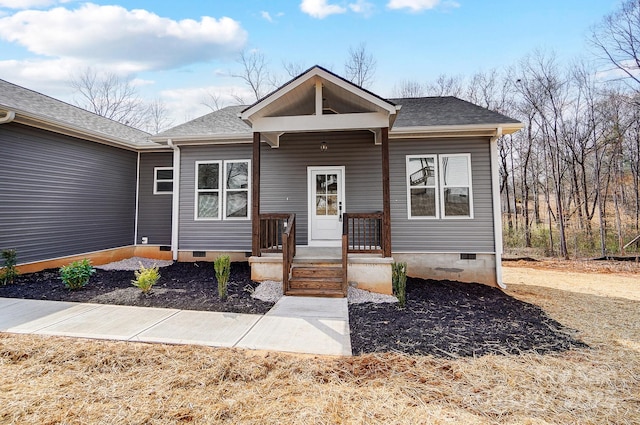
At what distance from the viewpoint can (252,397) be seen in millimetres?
2273

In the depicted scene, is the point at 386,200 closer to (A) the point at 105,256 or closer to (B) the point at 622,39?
(A) the point at 105,256

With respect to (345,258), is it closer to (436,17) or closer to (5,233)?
(5,233)

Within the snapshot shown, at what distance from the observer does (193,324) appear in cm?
387

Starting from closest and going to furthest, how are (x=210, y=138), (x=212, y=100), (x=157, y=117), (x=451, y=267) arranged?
(x=451, y=267)
(x=210, y=138)
(x=212, y=100)
(x=157, y=117)

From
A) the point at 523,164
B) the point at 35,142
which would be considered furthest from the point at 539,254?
the point at 35,142

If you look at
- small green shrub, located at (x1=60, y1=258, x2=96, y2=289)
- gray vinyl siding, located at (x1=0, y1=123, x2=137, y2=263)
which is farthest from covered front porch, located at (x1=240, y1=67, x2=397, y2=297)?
gray vinyl siding, located at (x1=0, y1=123, x2=137, y2=263)

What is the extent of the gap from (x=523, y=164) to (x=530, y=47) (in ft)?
17.7

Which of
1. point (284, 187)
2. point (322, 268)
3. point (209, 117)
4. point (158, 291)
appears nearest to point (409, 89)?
point (209, 117)

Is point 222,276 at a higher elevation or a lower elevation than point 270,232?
lower

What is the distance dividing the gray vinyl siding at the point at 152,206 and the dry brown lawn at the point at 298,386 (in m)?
5.53

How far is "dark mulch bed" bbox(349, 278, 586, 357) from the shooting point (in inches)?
130

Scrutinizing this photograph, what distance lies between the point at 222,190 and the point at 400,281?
17.5 ft

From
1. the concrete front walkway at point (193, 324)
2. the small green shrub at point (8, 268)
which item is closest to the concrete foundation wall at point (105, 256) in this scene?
the small green shrub at point (8, 268)

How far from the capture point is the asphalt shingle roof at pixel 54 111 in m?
6.14
